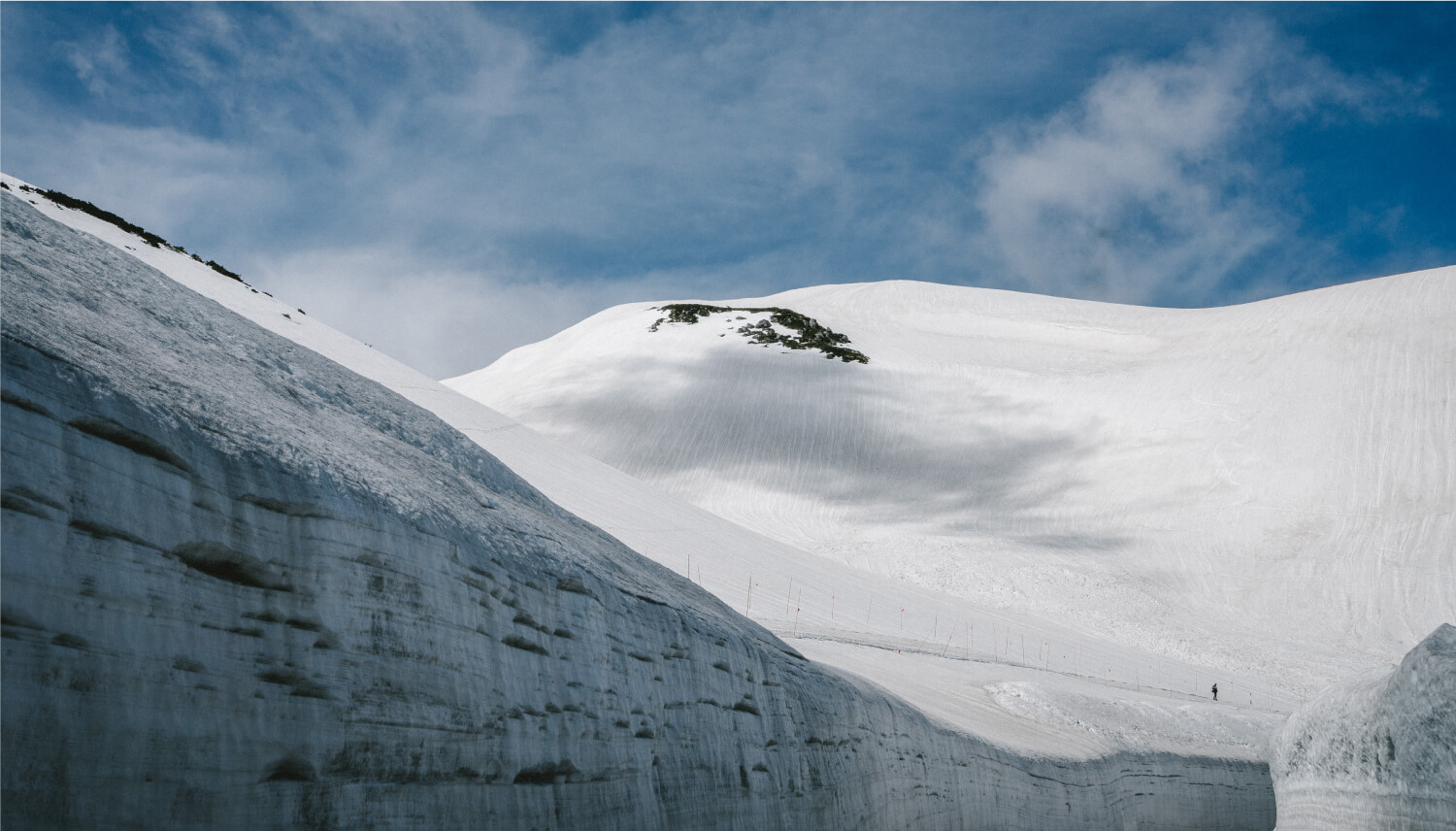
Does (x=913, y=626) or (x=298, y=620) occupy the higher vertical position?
(x=298, y=620)

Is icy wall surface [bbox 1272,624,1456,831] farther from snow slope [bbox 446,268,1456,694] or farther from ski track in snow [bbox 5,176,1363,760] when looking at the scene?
snow slope [bbox 446,268,1456,694]

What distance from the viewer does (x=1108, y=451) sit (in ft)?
149

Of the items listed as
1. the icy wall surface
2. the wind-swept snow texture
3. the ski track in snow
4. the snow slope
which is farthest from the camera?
the snow slope

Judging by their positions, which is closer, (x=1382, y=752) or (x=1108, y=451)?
(x=1382, y=752)

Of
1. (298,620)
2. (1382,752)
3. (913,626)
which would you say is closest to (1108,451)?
(913,626)

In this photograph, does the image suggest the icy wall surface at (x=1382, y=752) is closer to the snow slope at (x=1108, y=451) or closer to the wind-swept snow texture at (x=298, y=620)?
the wind-swept snow texture at (x=298, y=620)

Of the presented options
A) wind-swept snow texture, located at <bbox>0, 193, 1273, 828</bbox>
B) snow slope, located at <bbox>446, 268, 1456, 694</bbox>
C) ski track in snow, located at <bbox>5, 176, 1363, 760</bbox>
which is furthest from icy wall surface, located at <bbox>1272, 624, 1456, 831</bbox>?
snow slope, located at <bbox>446, 268, 1456, 694</bbox>

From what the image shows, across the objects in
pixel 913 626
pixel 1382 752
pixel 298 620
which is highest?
pixel 298 620

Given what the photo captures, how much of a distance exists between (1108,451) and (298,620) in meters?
45.8

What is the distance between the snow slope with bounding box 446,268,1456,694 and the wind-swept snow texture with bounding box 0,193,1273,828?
27071mm

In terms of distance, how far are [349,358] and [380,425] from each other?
83.4 ft

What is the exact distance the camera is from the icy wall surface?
17.1ft

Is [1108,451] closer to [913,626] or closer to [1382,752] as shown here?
[913,626]

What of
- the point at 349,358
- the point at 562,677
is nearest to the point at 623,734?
the point at 562,677
